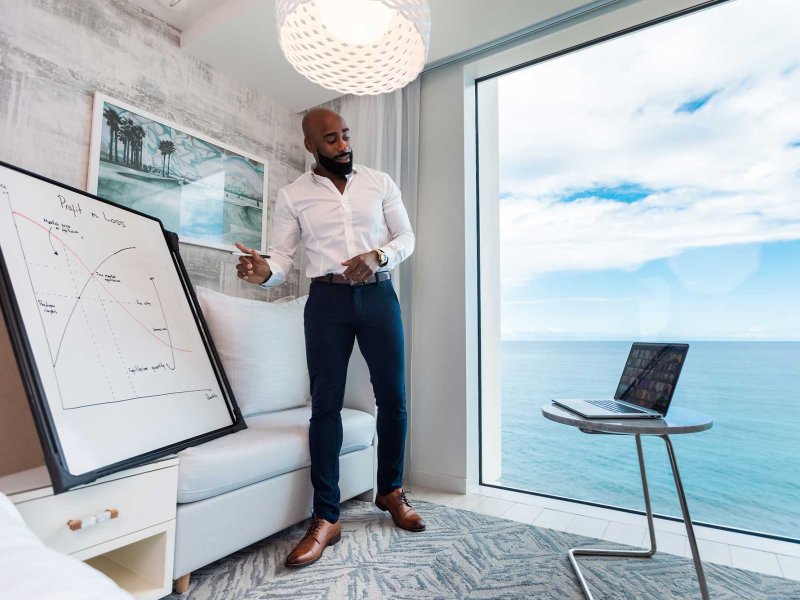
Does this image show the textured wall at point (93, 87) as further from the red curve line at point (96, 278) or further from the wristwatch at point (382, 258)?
the wristwatch at point (382, 258)

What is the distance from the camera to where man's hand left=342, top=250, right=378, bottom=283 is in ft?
4.90

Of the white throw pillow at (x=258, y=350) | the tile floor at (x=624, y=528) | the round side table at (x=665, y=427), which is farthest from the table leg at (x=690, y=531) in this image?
the white throw pillow at (x=258, y=350)

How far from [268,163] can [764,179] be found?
2388mm

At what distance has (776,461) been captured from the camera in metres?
1.81

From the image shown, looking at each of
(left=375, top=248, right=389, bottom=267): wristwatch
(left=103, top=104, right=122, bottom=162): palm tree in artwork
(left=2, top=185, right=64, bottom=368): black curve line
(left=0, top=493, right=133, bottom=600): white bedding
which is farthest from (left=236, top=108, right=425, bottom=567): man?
(left=0, top=493, right=133, bottom=600): white bedding

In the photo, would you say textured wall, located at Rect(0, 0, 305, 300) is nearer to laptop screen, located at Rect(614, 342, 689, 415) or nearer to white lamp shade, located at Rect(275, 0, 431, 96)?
white lamp shade, located at Rect(275, 0, 431, 96)

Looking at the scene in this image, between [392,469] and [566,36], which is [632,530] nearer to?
[392,469]

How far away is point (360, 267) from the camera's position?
1498mm

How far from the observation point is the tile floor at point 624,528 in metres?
1.51

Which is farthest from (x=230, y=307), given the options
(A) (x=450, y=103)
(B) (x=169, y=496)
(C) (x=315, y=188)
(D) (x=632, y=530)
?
(D) (x=632, y=530)

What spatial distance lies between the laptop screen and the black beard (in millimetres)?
1198

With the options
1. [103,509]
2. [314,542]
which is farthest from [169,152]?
[314,542]

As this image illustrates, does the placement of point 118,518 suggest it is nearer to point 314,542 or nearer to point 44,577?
point 314,542

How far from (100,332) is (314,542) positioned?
3.02ft
